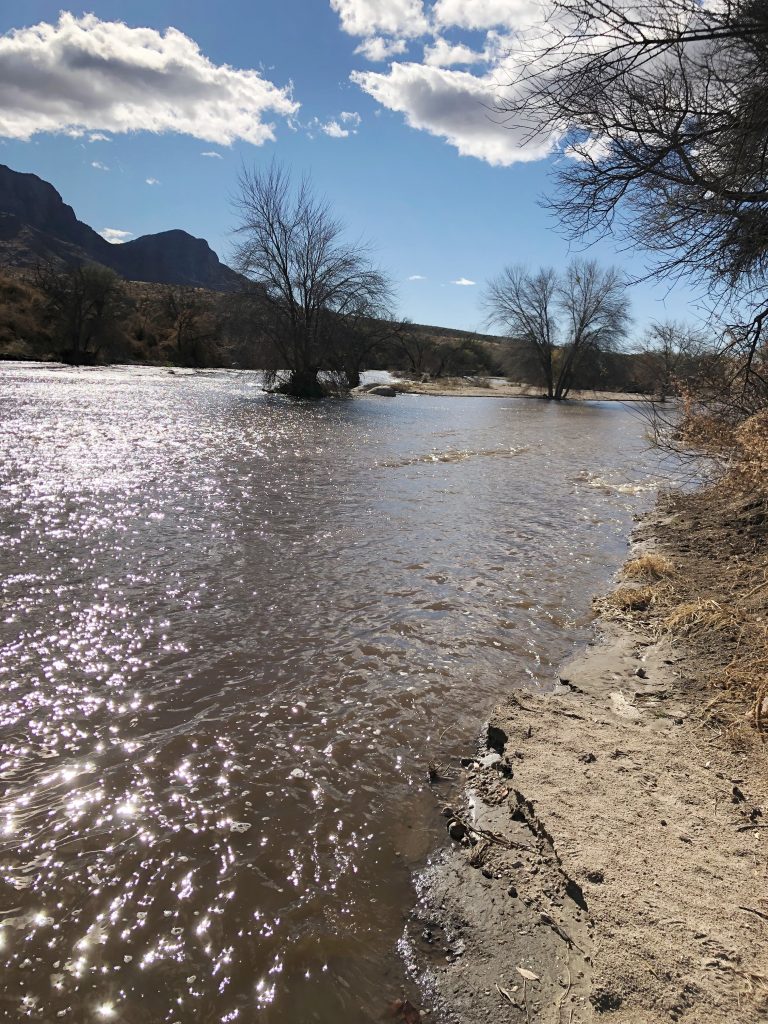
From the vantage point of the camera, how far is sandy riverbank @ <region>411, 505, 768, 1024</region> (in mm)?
1906

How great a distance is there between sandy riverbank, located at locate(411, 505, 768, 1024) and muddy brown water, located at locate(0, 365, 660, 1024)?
24 centimetres

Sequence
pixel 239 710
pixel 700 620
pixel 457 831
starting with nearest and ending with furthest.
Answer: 1. pixel 457 831
2. pixel 239 710
3. pixel 700 620

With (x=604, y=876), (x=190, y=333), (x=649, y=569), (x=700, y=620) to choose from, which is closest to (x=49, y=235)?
(x=190, y=333)

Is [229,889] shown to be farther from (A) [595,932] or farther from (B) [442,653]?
(B) [442,653]

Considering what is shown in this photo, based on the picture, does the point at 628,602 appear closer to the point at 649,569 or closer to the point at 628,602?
the point at 628,602

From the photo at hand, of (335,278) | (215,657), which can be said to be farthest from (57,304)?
(215,657)

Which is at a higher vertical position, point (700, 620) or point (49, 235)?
point (49, 235)

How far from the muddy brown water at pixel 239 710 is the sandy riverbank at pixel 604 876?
236 mm

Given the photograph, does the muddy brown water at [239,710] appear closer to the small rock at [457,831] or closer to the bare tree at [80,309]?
the small rock at [457,831]

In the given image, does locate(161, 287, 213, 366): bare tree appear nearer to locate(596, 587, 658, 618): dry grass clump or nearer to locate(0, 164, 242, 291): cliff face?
locate(596, 587, 658, 618): dry grass clump

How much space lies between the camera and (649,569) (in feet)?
20.4

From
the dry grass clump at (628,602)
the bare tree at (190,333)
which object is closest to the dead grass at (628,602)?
the dry grass clump at (628,602)

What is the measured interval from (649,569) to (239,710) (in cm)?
457

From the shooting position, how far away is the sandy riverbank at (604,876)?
191cm
